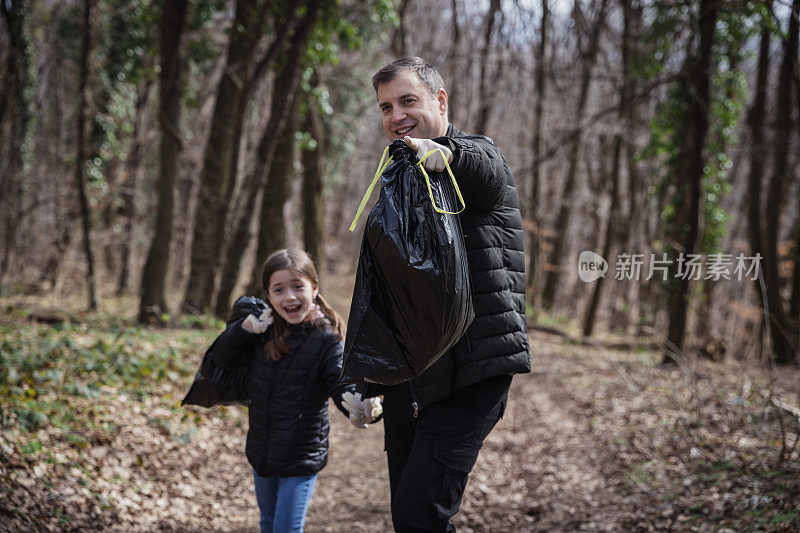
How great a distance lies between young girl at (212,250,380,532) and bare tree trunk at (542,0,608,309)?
34.8 feet

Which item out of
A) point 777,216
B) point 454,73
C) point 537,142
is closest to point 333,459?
point 777,216

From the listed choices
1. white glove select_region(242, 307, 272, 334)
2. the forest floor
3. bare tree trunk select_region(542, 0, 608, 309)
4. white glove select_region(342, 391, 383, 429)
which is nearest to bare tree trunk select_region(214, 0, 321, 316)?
the forest floor

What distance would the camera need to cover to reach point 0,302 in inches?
354

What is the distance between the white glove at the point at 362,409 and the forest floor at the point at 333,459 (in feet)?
6.59

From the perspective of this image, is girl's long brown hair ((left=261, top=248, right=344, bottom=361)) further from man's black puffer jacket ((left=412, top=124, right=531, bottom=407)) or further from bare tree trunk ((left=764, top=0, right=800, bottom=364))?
bare tree trunk ((left=764, top=0, right=800, bottom=364))

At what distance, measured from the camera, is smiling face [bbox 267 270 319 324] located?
3.27 m

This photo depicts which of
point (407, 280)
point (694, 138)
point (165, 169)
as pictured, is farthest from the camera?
point (165, 169)

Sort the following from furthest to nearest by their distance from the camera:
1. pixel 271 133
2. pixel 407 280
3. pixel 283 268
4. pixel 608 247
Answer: pixel 608 247 < pixel 271 133 < pixel 283 268 < pixel 407 280

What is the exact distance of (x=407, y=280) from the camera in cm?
220

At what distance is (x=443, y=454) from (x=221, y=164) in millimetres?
8881

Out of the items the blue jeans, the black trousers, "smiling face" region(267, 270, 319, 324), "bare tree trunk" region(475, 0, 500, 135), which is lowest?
the blue jeans

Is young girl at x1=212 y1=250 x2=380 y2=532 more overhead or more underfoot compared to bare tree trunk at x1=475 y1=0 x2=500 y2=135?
more underfoot

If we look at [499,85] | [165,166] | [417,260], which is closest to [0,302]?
[165,166]

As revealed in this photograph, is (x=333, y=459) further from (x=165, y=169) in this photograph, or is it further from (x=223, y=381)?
(x=165, y=169)
